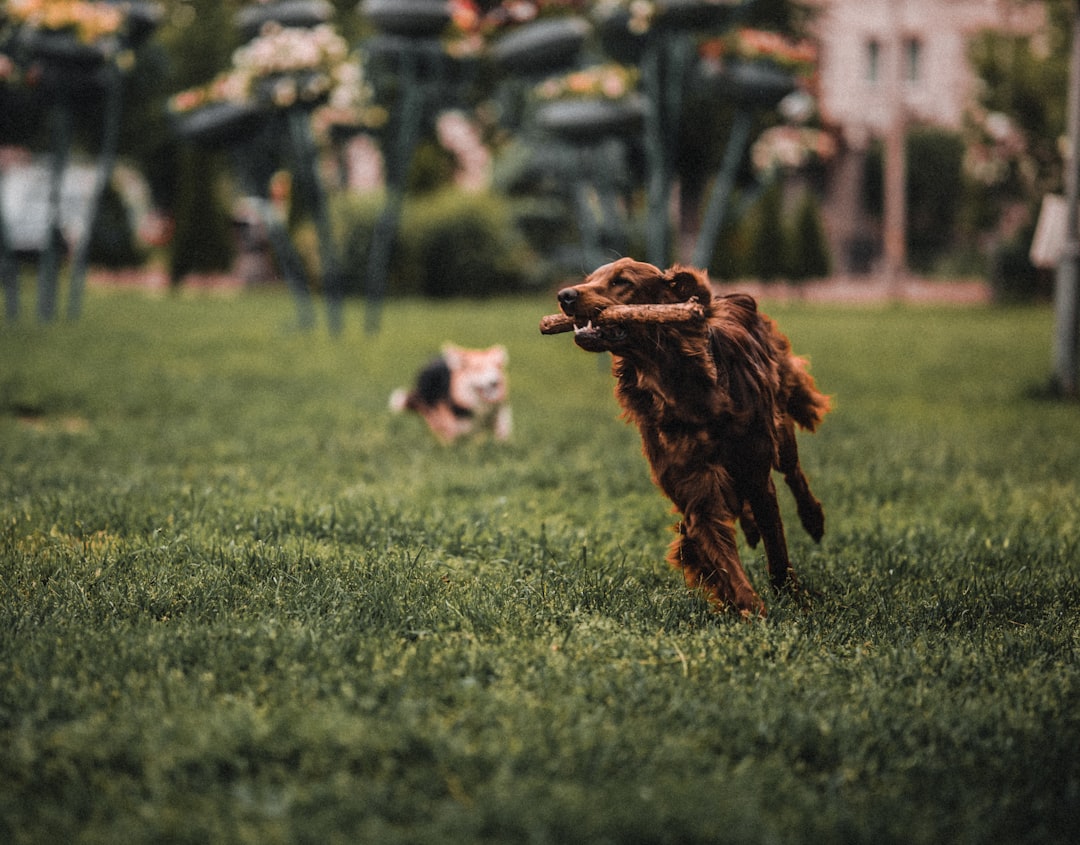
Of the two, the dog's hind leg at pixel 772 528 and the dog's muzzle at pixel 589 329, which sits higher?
the dog's muzzle at pixel 589 329

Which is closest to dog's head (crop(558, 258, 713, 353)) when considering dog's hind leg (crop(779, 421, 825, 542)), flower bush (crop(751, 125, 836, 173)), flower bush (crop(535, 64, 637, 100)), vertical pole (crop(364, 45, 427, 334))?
dog's hind leg (crop(779, 421, 825, 542))

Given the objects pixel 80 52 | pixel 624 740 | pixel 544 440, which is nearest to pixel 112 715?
pixel 624 740

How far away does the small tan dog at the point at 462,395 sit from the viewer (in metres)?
6.93

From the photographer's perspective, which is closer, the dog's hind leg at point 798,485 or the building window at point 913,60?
the dog's hind leg at point 798,485

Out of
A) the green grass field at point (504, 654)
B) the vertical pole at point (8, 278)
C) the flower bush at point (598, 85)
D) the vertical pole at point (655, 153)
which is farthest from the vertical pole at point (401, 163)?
the green grass field at point (504, 654)

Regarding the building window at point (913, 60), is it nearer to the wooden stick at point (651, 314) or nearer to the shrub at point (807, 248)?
the shrub at point (807, 248)

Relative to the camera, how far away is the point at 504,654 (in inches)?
127

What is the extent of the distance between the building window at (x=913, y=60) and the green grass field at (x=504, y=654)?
36.7 meters

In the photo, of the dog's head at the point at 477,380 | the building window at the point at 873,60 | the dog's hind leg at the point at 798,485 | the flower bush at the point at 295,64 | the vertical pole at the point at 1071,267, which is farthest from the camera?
the building window at the point at 873,60

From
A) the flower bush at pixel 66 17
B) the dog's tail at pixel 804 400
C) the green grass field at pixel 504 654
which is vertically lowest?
the green grass field at pixel 504 654

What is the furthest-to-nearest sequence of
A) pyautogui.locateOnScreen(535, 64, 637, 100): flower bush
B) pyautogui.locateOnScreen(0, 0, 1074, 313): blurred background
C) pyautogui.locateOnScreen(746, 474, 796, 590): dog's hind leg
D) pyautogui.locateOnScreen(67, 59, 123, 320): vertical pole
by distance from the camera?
pyautogui.locateOnScreen(67, 59, 123, 320): vertical pole, pyautogui.locateOnScreen(0, 0, 1074, 313): blurred background, pyautogui.locateOnScreen(535, 64, 637, 100): flower bush, pyautogui.locateOnScreen(746, 474, 796, 590): dog's hind leg

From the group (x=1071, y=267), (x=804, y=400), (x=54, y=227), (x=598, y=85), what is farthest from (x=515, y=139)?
(x=804, y=400)

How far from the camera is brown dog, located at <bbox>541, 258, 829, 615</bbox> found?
340 cm

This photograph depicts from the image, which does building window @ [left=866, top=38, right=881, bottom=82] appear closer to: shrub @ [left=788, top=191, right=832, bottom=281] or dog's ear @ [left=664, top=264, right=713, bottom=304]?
shrub @ [left=788, top=191, right=832, bottom=281]
